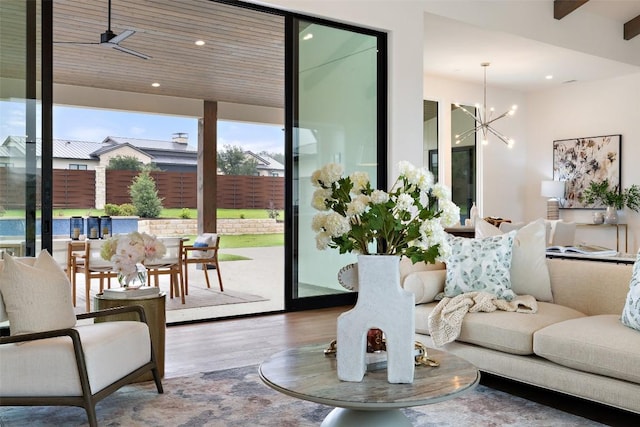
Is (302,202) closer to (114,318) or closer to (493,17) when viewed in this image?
(114,318)

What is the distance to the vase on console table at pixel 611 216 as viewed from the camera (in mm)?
8375

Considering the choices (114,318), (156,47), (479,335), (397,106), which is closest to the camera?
(479,335)

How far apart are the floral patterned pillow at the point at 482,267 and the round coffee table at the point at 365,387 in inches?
45.1

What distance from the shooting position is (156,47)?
696 centimetres

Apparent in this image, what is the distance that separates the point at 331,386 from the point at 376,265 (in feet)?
1.46

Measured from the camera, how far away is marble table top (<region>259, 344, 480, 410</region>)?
1.82 m

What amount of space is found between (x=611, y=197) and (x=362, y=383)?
7.81 meters

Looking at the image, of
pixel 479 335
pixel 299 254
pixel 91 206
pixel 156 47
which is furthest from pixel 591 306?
pixel 91 206

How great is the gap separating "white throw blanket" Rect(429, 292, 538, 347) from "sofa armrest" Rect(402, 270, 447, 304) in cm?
19

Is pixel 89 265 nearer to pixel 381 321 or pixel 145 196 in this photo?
pixel 381 321

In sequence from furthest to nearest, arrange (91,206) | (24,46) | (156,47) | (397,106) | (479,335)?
1. (91,206)
2. (156,47)
3. (397,106)
4. (24,46)
5. (479,335)

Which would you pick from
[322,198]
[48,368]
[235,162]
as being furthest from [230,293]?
[235,162]

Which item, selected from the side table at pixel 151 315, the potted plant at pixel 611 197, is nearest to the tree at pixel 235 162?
the potted plant at pixel 611 197

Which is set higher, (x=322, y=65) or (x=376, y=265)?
(x=322, y=65)
